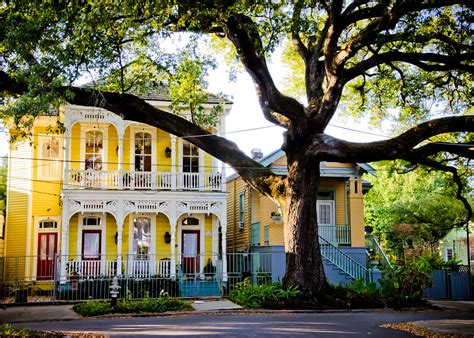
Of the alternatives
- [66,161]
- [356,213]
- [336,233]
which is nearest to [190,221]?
[66,161]

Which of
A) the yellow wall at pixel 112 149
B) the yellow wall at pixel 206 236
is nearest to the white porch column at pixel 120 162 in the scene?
the yellow wall at pixel 112 149

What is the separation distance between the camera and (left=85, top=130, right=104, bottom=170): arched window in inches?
1027

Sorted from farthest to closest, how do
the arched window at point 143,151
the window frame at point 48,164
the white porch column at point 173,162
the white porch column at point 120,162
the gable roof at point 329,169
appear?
the arched window at point 143,151 < the window frame at point 48,164 < the gable roof at point 329,169 < the white porch column at point 173,162 < the white porch column at point 120,162

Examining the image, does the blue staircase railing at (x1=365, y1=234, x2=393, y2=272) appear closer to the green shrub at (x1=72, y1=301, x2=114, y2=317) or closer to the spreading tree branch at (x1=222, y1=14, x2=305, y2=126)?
the spreading tree branch at (x1=222, y1=14, x2=305, y2=126)

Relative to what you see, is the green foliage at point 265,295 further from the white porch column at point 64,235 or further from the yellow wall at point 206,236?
the yellow wall at point 206,236

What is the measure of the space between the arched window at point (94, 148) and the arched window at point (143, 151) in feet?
5.09

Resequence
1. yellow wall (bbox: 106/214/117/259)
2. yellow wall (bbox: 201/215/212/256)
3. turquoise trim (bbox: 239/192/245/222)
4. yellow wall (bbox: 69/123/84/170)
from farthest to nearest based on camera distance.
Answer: turquoise trim (bbox: 239/192/245/222)
yellow wall (bbox: 201/215/212/256)
yellow wall (bbox: 69/123/84/170)
yellow wall (bbox: 106/214/117/259)

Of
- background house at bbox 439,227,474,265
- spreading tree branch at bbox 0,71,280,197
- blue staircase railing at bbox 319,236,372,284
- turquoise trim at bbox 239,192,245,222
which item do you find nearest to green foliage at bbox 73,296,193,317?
spreading tree branch at bbox 0,71,280,197

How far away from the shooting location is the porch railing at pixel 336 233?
26625mm

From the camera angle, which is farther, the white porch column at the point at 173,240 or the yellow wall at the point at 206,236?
the yellow wall at the point at 206,236

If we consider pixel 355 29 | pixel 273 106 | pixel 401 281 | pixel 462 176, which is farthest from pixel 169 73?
pixel 462 176

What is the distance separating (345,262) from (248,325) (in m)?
11.8

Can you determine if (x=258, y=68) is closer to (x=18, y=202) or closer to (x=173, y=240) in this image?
(x=173, y=240)

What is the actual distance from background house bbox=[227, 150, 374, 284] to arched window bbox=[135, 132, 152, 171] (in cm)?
489
